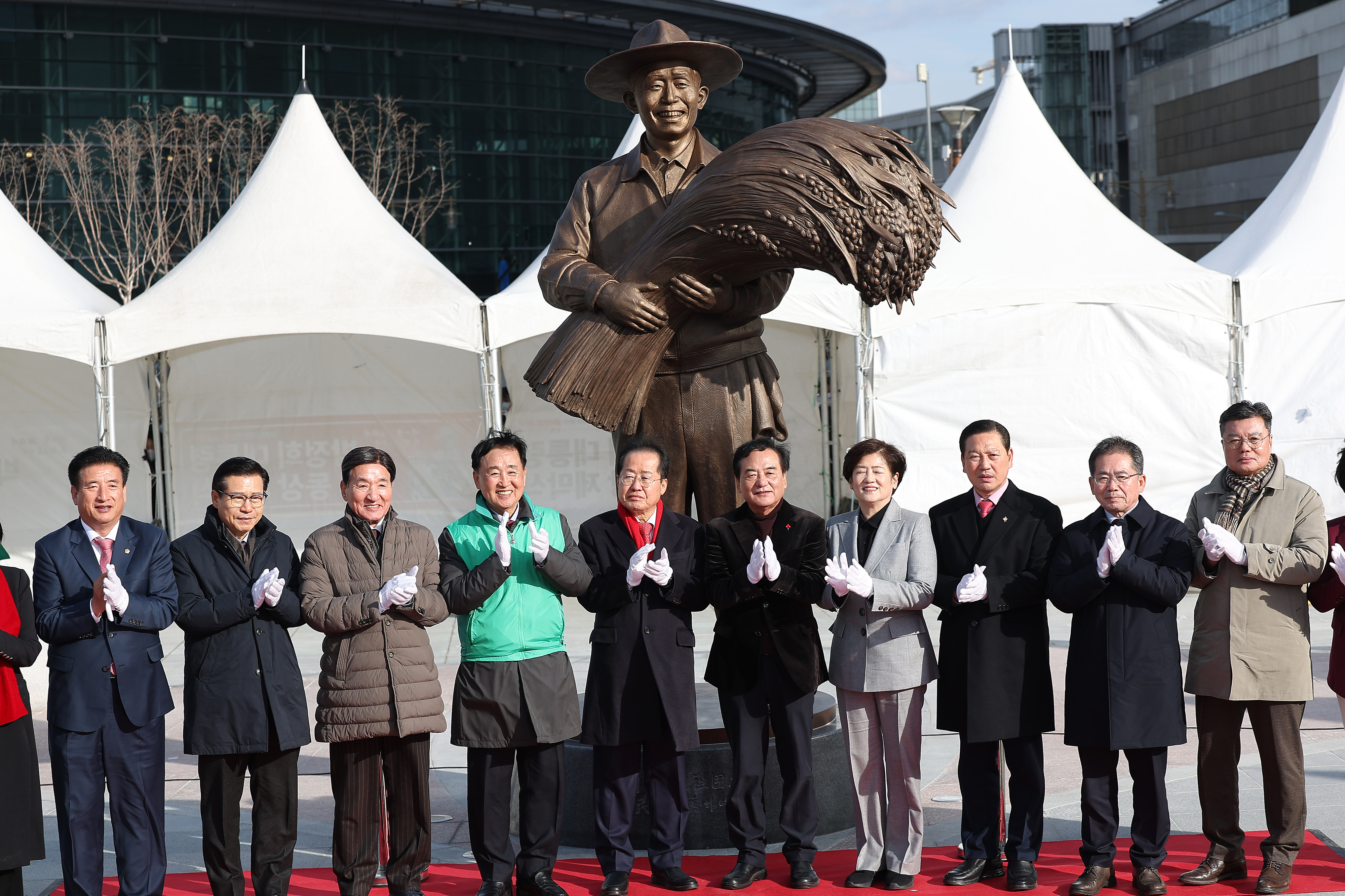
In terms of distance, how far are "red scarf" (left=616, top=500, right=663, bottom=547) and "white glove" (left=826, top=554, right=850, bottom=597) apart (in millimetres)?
547

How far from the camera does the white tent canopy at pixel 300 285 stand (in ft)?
29.9

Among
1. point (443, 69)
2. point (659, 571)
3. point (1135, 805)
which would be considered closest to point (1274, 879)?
point (1135, 805)

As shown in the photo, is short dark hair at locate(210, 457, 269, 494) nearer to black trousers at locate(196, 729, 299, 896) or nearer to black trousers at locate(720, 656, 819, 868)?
black trousers at locate(196, 729, 299, 896)

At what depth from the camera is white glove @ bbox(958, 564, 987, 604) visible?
3.67 m

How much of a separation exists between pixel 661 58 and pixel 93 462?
2088mm

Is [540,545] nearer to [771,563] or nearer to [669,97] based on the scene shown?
[771,563]

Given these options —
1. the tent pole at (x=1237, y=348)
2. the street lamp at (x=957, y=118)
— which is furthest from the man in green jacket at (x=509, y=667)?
the street lamp at (x=957, y=118)

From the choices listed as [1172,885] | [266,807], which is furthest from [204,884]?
[1172,885]

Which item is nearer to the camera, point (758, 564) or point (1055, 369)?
point (758, 564)

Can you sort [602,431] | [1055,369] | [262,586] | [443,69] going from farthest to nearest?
[443,69]
[602,431]
[1055,369]
[262,586]

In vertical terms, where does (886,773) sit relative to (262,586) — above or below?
below

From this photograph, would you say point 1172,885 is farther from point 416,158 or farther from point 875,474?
point 416,158

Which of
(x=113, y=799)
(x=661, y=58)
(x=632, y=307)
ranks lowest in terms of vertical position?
(x=113, y=799)

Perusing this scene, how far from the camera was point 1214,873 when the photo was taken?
3.79 meters
